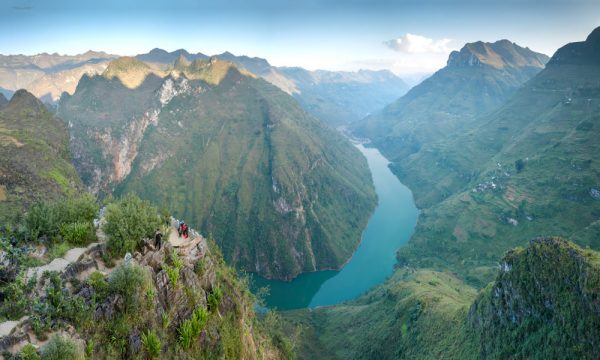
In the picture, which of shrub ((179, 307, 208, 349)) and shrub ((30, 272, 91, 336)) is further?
shrub ((179, 307, 208, 349))

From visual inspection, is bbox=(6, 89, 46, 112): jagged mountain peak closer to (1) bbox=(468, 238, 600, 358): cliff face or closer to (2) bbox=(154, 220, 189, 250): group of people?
(2) bbox=(154, 220, 189, 250): group of people

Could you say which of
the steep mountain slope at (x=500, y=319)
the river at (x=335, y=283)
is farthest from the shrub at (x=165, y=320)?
the river at (x=335, y=283)

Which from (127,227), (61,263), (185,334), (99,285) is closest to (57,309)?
(99,285)

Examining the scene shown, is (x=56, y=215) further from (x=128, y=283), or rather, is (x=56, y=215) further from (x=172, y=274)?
(x=172, y=274)

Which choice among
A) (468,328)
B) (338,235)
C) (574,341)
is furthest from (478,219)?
(574,341)

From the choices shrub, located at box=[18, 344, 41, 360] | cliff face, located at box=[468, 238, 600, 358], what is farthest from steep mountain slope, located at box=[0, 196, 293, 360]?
cliff face, located at box=[468, 238, 600, 358]

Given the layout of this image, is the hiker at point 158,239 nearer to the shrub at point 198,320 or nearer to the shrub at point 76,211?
the shrub at point 76,211

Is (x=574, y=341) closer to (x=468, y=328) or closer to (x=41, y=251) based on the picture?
(x=468, y=328)
